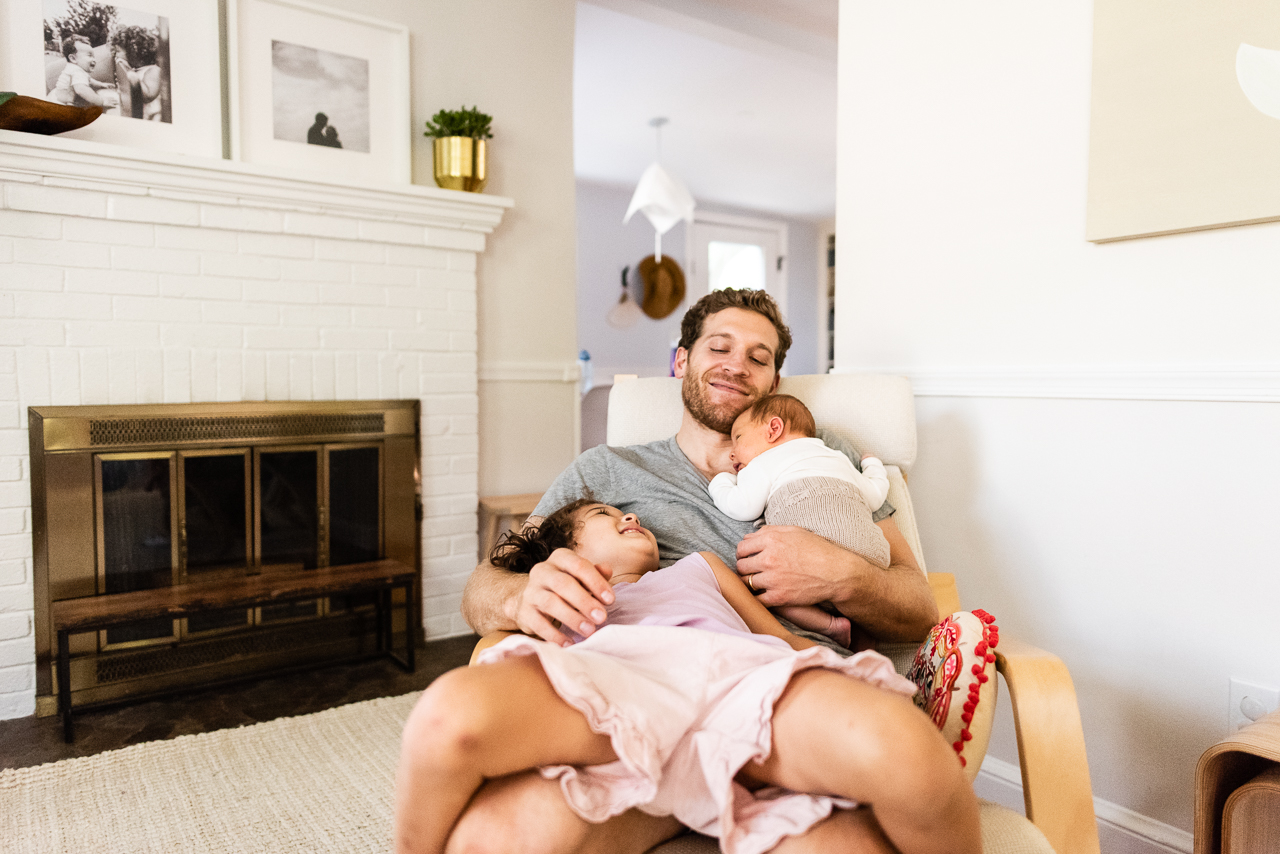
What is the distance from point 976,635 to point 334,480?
92.6 inches

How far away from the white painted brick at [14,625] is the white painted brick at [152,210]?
3.99 feet

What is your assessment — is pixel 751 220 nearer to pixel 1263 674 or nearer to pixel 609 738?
pixel 1263 674

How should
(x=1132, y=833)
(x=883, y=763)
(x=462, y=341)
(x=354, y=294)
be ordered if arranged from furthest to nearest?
1. (x=462, y=341)
2. (x=354, y=294)
3. (x=1132, y=833)
4. (x=883, y=763)

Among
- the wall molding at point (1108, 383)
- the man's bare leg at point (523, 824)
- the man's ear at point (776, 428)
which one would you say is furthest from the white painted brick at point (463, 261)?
the man's bare leg at point (523, 824)

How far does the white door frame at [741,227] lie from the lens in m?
6.87

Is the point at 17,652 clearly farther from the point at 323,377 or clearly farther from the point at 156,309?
the point at 323,377

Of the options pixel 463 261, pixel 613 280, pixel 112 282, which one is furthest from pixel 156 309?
pixel 613 280

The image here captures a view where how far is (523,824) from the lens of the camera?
2.85ft

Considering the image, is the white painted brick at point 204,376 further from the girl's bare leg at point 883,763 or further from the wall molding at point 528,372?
the girl's bare leg at point 883,763

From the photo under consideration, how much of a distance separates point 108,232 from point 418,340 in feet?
3.31

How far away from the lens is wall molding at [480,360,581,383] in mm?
3207

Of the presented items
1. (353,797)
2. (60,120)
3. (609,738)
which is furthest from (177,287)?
(609,738)

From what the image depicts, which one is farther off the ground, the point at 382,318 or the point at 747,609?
the point at 382,318

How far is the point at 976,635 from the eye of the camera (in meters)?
1.14
